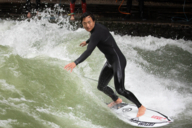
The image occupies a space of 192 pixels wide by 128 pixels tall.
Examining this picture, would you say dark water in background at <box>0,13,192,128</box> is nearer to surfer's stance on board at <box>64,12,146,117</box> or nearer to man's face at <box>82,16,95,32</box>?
surfer's stance on board at <box>64,12,146,117</box>

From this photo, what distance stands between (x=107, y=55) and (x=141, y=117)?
1185 millimetres

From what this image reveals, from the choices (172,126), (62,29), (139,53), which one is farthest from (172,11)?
(172,126)

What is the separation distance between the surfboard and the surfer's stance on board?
11 cm

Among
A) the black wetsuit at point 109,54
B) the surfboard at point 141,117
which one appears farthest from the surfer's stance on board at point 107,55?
the surfboard at point 141,117

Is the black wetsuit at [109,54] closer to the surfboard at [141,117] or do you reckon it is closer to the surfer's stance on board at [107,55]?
the surfer's stance on board at [107,55]

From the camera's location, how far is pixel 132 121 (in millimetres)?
3564

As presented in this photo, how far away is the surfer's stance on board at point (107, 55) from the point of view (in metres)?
3.08

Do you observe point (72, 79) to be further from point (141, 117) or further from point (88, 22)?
point (88, 22)

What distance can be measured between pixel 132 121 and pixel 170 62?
3.08m

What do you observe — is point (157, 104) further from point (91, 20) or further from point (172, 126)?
point (91, 20)

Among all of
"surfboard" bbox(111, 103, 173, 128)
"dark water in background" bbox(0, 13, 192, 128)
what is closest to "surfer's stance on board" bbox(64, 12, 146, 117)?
"surfboard" bbox(111, 103, 173, 128)

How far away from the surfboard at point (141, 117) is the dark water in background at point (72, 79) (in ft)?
0.42

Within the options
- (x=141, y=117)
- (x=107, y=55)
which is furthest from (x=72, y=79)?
(x=141, y=117)

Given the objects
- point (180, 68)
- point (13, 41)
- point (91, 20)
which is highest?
point (91, 20)
